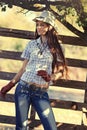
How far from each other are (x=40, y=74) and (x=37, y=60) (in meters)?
0.18

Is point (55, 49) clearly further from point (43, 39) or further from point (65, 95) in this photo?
point (65, 95)

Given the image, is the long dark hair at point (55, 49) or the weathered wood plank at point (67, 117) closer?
the long dark hair at point (55, 49)

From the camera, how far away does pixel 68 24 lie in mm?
6273

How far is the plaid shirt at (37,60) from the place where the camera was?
16.1 feet

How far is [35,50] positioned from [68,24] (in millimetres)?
1440

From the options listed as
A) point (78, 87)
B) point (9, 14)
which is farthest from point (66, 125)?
point (9, 14)

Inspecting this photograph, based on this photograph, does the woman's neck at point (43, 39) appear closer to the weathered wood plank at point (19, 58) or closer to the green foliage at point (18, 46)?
the weathered wood plank at point (19, 58)

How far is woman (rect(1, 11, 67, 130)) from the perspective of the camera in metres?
4.90

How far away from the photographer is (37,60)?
4941 mm

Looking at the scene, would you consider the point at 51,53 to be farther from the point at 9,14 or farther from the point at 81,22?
the point at 9,14

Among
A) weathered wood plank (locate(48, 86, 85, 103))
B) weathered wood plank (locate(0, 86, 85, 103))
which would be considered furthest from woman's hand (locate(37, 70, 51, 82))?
weathered wood plank (locate(48, 86, 85, 103))

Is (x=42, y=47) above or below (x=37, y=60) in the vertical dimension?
above

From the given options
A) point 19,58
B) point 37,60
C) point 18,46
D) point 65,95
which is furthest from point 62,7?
point 18,46

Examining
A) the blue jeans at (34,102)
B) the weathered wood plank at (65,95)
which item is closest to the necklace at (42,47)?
the blue jeans at (34,102)
